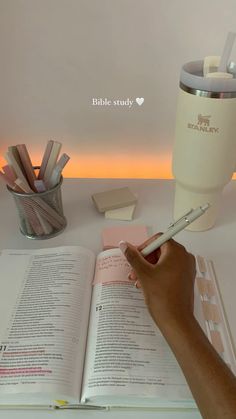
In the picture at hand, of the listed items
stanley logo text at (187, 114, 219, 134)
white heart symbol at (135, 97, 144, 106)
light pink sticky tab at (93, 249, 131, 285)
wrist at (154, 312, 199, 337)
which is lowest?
light pink sticky tab at (93, 249, 131, 285)

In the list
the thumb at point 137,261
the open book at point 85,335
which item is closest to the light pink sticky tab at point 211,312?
the open book at point 85,335

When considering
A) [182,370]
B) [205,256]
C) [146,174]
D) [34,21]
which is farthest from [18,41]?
[182,370]

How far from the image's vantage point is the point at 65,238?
696 mm

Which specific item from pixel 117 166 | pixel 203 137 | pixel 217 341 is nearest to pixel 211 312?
pixel 217 341

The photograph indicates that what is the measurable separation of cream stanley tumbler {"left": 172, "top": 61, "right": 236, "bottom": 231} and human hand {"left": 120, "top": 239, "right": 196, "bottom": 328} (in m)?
0.14

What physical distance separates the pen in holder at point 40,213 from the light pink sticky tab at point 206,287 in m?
0.28

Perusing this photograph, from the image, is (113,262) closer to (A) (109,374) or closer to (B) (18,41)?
(A) (109,374)

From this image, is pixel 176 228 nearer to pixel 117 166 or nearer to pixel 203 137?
pixel 203 137

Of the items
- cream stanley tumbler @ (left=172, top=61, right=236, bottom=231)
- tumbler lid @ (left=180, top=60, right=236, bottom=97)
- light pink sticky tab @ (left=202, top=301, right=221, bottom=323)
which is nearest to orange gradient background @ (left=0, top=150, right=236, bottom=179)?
cream stanley tumbler @ (left=172, top=61, right=236, bottom=231)

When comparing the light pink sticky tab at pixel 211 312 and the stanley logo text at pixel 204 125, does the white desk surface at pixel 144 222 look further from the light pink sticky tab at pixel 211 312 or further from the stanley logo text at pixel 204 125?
the stanley logo text at pixel 204 125

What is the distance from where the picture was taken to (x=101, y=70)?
782mm

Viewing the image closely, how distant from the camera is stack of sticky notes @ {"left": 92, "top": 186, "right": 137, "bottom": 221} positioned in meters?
0.75

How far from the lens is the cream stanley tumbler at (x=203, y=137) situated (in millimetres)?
567

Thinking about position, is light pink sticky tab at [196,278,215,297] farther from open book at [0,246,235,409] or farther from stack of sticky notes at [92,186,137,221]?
stack of sticky notes at [92,186,137,221]
